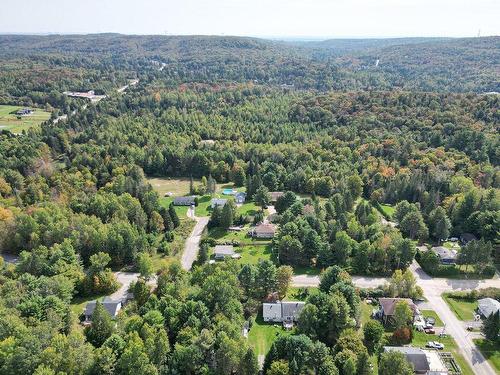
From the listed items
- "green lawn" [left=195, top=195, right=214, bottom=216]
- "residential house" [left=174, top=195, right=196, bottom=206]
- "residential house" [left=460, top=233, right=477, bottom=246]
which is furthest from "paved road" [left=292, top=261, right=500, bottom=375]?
"residential house" [left=174, top=195, right=196, bottom=206]

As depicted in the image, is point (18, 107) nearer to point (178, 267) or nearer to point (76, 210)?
point (76, 210)

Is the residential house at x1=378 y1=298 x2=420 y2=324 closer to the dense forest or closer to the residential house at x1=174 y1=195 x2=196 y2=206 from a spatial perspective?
the dense forest

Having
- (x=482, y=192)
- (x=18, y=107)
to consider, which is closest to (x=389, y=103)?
(x=482, y=192)

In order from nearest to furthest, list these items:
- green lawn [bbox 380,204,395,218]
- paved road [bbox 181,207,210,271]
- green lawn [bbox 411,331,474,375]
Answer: green lawn [bbox 411,331,474,375]
paved road [bbox 181,207,210,271]
green lawn [bbox 380,204,395,218]

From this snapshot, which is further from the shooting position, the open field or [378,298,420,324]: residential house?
the open field

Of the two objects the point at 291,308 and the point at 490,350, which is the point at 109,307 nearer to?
the point at 291,308

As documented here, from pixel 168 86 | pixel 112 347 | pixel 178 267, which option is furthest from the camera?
pixel 168 86
